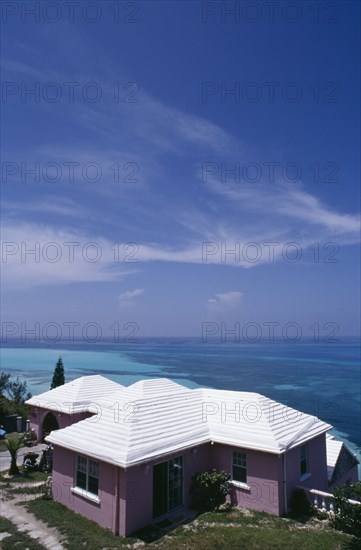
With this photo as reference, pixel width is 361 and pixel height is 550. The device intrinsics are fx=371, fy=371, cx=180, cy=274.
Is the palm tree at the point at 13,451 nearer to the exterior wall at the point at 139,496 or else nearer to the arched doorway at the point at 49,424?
the arched doorway at the point at 49,424

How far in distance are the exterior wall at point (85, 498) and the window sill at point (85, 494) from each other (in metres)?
0.11

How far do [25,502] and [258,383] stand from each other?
2946 inches

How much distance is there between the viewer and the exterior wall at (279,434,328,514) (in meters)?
13.7

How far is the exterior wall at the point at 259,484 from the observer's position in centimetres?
1315

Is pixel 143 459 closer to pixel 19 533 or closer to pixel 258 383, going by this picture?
pixel 19 533

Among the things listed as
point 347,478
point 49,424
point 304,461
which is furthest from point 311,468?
point 49,424

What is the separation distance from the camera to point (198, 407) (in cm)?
1630

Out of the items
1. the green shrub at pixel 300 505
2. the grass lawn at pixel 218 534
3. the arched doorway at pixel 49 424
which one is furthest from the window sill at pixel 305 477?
the arched doorway at pixel 49 424

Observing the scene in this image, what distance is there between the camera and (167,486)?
13.1m

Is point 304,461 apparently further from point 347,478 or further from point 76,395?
point 76,395

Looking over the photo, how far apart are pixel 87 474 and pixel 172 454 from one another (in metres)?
3.09

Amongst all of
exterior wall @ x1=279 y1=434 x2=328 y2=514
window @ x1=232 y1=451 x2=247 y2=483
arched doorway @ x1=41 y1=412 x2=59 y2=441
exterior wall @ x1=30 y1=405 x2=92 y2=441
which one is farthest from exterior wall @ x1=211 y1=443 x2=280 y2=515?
arched doorway @ x1=41 y1=412 x2=59 y2=441

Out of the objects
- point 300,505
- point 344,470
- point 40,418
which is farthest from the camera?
point 40,418

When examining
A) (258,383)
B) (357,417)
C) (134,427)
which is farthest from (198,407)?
(258,383)
